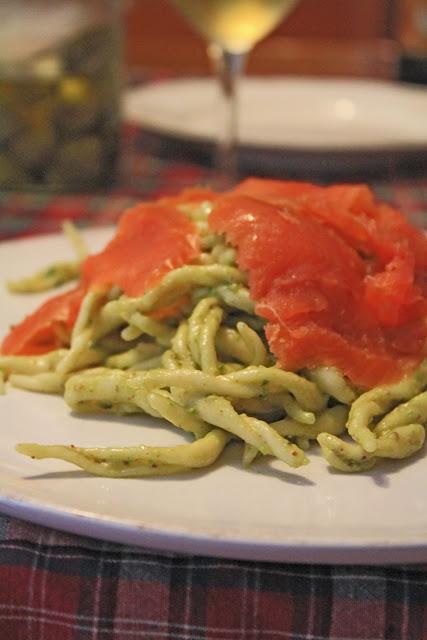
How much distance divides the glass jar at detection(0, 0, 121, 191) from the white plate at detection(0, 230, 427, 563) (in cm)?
110

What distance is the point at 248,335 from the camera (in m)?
1.08

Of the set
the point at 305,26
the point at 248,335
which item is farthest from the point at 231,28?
the point at 305,26

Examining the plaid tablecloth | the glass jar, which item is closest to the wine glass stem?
the glass jar

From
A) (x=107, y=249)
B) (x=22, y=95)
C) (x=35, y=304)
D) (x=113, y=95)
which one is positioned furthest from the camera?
(x=113, y=95)

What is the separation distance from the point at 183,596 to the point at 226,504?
88 millimetres

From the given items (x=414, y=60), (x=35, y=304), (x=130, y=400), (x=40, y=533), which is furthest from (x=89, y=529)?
(x=414, y=60)

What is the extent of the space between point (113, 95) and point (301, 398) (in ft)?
4.33

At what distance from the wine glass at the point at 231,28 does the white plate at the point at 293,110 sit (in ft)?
0.38

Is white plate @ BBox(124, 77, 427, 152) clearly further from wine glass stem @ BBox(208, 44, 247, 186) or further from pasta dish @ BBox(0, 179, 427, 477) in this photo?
pasta dish @ BBox(0, 179, 427, 477)

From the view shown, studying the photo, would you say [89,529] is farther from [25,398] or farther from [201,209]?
[201,209]

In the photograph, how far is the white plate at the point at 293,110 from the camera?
236cm

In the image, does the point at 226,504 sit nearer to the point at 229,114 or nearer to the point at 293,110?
the point at 229,114

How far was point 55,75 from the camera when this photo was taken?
78.1 inches

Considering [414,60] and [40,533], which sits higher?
[40,533]
